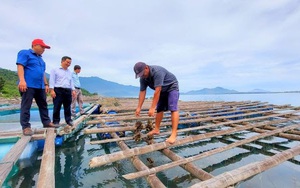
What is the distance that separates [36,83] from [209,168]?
13.7 ft

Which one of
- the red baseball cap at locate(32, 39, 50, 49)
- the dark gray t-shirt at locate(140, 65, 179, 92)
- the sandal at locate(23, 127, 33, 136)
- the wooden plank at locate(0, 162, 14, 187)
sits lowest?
the wooden plank at locate(0, 162, 14, 187)

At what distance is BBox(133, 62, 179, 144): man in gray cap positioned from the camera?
139 inches

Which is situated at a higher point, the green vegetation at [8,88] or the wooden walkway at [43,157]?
the green vegetation at [8,88]

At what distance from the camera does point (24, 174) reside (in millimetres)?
3689

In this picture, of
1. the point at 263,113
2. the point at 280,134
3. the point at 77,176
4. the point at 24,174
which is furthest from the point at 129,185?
the point at 263,113

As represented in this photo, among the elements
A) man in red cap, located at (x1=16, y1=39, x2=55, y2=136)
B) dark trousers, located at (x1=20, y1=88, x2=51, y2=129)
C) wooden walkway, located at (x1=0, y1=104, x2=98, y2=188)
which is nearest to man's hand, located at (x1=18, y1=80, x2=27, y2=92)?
man in red cap, located at (x1=16, y1=39, x2=55, y2=136)

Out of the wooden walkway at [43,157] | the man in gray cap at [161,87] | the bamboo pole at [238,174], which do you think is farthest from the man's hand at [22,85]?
the bamboo pole at [238,174]

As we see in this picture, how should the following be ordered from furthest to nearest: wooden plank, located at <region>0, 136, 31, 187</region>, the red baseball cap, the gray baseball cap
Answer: the red baseball cap → the gray baseball cap → wooden plank, located at <region>0, 136, 31, 187</region>

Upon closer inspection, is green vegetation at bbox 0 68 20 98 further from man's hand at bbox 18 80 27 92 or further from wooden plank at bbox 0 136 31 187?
wooden plank at bbox 0 136 31 187

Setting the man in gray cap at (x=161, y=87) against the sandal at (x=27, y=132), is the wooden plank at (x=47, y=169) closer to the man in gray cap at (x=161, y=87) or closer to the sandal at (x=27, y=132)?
the sandal at (x=27, y=132)

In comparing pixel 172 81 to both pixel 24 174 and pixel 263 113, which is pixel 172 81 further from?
pixel 263 113

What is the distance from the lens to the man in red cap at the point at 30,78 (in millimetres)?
3861

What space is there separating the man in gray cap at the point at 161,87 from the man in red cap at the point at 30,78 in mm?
2269

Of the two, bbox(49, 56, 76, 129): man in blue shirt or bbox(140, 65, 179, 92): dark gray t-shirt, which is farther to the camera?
bbox(49, 56, 76, 129): man in blue shirt
